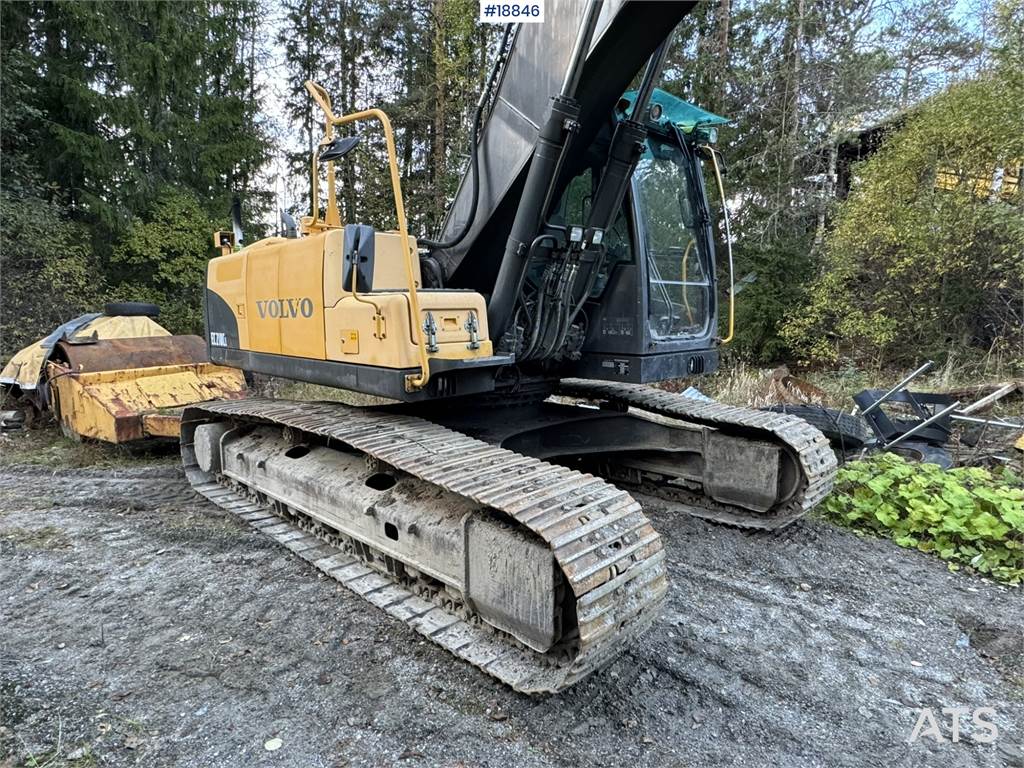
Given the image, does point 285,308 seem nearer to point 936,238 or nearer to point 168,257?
point 936,238

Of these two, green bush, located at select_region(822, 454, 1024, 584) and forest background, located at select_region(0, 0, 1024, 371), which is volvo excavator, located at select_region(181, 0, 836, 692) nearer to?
green bush, located at select_region(822, 454, 1024, 584)

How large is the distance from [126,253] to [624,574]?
43.4ft

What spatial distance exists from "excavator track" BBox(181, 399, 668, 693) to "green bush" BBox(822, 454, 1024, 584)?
227 centimetres

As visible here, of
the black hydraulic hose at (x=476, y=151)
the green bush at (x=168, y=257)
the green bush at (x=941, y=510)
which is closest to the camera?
the black hydraulic hose at (x=476, y=151)

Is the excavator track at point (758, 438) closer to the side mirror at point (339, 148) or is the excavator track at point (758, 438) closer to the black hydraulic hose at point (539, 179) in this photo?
the black hydraulic hose at point (539, 179)

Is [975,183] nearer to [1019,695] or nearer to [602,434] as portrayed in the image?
[602,434]

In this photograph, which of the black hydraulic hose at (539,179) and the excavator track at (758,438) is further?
the excavator track at (758,438)

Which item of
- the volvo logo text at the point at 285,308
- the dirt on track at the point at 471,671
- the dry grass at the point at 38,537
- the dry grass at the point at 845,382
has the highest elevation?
the volvo logo text at the point at 285,308

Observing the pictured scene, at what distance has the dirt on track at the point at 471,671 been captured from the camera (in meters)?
2.09

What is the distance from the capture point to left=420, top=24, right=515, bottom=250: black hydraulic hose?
129 inches

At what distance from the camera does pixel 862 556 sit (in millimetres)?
3553

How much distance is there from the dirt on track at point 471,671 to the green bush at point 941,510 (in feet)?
0.71

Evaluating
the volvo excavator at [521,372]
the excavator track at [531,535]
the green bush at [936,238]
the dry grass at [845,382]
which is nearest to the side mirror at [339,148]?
the volvo excavator at [521,372]

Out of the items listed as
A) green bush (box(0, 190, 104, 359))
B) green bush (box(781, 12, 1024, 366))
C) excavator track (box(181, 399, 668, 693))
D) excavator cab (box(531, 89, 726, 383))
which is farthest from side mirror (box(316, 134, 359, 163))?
green bush (box(0, 190, 104, 359))
